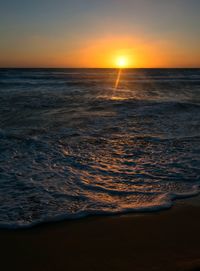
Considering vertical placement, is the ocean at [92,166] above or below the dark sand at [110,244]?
above

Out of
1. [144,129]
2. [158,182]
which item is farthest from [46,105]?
[158,182]

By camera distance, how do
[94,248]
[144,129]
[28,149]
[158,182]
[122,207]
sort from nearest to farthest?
[94,248] → [122,207] → [158,182] → [28,149] → [144,129]

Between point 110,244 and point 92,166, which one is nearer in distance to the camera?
point 110,244

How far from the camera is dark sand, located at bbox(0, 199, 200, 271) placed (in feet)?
8.86

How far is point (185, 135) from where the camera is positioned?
7539mm

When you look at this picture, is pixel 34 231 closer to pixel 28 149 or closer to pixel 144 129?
pixel 28 149

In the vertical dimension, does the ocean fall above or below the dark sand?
above

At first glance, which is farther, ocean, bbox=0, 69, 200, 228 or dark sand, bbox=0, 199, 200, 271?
ocean, bbox=0, 69, 200, 228

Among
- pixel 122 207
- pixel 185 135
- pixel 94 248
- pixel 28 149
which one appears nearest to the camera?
pixel 94 248

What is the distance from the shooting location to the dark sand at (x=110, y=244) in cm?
270

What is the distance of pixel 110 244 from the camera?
9.91ft

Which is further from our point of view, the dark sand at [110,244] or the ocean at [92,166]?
the ocean at [92,166]

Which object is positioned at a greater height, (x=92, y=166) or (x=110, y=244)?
(x=92, y=166)

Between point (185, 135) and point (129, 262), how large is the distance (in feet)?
17.4
